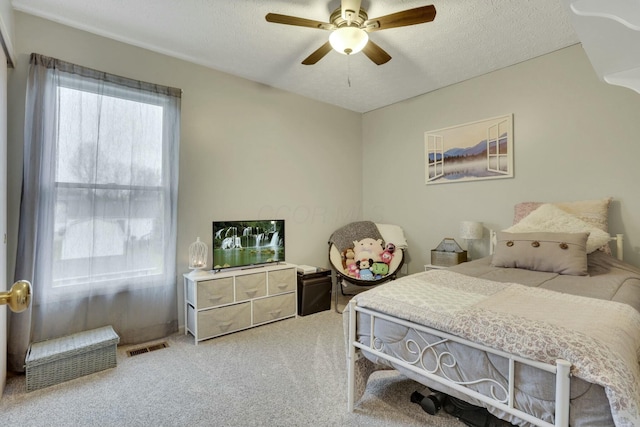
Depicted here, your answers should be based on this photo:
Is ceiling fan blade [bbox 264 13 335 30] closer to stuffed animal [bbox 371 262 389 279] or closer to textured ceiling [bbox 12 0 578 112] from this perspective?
textured ceiling [bbox 12 0 578 112]

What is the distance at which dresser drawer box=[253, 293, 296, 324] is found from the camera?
10.5 feet

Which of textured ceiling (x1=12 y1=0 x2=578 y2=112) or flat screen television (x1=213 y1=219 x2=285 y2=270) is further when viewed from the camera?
flat screen television (x1=213 y1=219 x2=285 y2=270)

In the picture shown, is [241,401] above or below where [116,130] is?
below

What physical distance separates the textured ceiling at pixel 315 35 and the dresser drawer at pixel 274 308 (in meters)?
2.39

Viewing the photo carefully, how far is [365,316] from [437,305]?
420mm

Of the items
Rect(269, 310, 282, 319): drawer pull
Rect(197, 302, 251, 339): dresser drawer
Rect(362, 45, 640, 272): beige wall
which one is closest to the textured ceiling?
Rect(362, 45, 640, 272): beige wall

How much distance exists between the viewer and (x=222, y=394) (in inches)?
79.0

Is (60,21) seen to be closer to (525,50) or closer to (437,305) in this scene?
(437,305)

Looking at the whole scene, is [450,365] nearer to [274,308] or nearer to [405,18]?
[405,18]

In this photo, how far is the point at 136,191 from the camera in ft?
8.90

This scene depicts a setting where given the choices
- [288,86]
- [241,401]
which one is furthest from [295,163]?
[241,401]

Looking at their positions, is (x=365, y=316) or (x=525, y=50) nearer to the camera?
(x=365, y=316)

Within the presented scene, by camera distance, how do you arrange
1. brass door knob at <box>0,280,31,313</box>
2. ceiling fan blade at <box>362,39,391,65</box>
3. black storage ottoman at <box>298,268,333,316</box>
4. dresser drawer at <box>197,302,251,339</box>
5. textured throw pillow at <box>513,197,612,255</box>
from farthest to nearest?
black storage ottoman at <box>298,268,333,316</box>, dresser drawer at <box>197,302,251,339</box>, textured throw pillow at <box>513,197,612,255</box>, ceiling fan blade at <box>362,39,391,65</box>, brass door knob at <box>0,280,31,313</box>

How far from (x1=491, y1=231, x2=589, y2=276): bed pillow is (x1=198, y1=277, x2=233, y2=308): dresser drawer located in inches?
92.7
